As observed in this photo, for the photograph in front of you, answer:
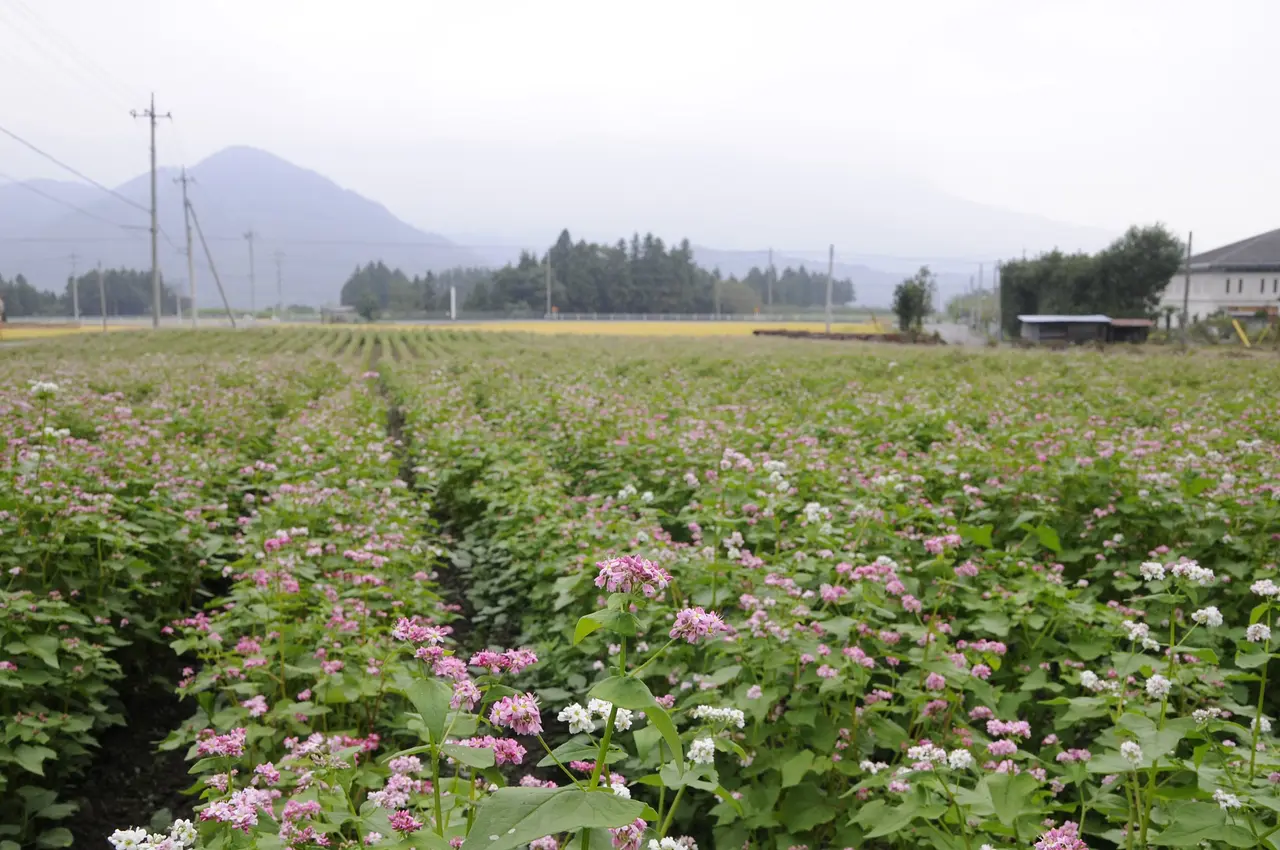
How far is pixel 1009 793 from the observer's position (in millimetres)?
2328

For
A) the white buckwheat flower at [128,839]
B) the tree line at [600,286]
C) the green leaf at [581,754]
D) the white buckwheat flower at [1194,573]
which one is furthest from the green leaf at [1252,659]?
the tree line at [600,286]

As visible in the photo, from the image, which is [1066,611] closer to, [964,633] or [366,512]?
[964,633]

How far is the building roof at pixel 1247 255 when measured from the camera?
65.6 metres

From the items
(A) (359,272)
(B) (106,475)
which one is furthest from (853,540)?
(A) (359,272)

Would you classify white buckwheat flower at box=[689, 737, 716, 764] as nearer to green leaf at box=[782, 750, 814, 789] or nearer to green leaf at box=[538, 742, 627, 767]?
green leaf at box=[538, 742, 627, 767]

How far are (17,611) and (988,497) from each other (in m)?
5.82

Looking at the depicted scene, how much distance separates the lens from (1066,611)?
373 centimetres

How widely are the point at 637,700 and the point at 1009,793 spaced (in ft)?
5.29

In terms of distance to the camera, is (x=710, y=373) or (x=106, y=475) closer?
(x=106, y=475)

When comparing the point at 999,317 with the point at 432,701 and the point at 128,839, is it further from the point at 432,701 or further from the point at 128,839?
the point at 128,839

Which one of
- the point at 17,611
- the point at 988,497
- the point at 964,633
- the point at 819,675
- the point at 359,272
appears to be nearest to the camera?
the point at 819,675

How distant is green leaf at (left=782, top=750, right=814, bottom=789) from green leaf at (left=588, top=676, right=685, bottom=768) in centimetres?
167

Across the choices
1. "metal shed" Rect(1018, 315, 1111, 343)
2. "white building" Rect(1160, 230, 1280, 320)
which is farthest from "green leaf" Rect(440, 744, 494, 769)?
"white building" Rect(1160, 230, 1280, 320)

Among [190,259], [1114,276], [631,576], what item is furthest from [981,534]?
[190,259]
